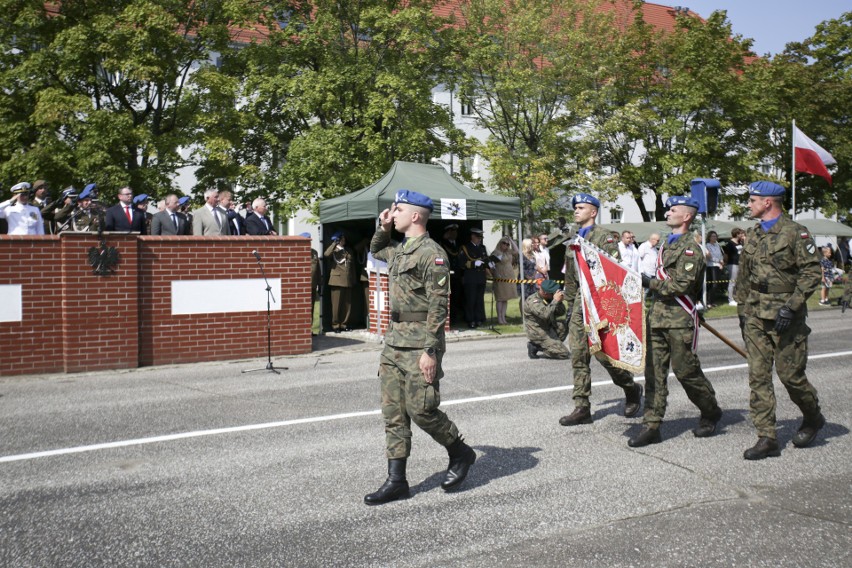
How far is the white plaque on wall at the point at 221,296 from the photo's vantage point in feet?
39.5

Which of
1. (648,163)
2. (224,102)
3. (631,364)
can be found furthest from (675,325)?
(648,163)

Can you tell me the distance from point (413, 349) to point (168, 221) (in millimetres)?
9064

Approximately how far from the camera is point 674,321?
21.8ft

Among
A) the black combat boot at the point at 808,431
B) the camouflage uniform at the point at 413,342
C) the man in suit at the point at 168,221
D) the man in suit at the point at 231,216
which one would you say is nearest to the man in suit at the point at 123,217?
the man in suit at the point at 168,221

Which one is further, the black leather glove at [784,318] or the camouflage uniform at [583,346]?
the camouflage uniform at [583,346]

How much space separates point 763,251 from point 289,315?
8071 mm

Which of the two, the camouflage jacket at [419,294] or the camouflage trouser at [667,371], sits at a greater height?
the camouflage jacket at [419,294]

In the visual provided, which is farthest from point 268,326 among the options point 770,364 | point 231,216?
point 770,364

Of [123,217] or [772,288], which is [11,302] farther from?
[772,288]

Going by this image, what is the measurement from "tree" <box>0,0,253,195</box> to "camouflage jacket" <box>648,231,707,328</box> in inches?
738

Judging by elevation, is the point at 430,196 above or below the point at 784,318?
above

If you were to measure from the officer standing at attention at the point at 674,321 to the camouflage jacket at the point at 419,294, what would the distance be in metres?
2.26

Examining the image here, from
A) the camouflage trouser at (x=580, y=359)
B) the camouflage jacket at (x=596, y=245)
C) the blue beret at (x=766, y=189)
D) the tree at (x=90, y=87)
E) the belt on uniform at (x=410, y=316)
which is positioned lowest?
the camouflage trouser at (x=580, y=359)

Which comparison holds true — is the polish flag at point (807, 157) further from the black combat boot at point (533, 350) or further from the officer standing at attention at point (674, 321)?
the officer standing at attention at point (674, 321)
